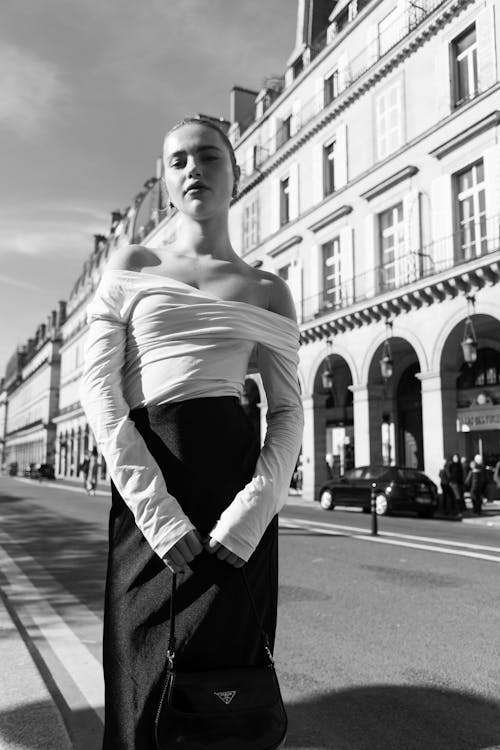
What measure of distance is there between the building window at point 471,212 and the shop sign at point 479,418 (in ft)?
16.1

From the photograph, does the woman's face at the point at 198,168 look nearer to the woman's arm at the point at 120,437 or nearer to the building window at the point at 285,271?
the woman's arm at the point at 120,437

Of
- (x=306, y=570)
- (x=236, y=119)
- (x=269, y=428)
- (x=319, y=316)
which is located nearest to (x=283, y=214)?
(x=319, y=316)

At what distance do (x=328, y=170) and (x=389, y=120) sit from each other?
441 cm

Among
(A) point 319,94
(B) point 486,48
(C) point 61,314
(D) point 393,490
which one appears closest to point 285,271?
(A) point 319,94

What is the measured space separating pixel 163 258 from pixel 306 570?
6033 millimetres

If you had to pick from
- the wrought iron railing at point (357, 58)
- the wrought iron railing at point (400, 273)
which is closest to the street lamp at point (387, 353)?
the wrought iron railing at point (400, 273)

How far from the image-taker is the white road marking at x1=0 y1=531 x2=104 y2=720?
3177 mm

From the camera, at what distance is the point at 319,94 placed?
27.2 metres

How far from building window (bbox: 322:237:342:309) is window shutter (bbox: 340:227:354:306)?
0.34 m

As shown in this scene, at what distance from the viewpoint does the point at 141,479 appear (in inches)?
59.5

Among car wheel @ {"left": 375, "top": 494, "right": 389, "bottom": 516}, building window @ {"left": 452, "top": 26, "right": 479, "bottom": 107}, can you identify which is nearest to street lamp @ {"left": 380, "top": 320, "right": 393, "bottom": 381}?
car wheel @ {"left": 375, "top": 494, "right": 389, "bottom": 516}

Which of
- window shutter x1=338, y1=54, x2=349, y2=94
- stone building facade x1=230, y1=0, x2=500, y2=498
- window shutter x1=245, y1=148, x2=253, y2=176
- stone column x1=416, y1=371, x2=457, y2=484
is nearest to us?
stone building facade x1=230, y1=0, x2=500, y2=498

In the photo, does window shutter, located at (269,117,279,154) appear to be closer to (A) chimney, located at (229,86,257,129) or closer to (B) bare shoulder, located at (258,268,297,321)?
(A) chimney, located at (229,86,257,129)

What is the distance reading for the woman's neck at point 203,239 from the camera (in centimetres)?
186
